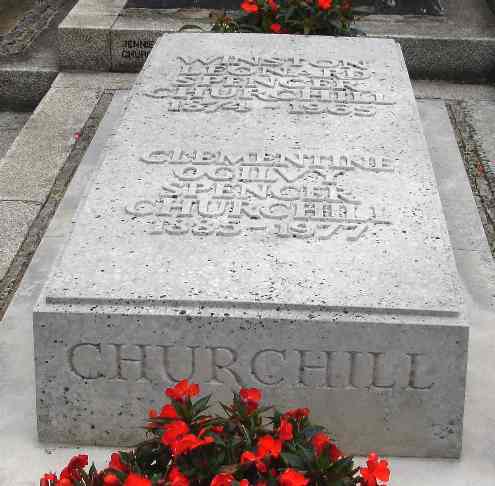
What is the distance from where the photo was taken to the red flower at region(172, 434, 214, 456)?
8.00 feet

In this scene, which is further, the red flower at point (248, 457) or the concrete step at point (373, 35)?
the concrete step at point (373, 35)

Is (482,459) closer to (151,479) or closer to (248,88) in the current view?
(151,479)

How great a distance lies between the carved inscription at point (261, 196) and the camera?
11.2ft

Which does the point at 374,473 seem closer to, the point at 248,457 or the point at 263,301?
the point at 248,457

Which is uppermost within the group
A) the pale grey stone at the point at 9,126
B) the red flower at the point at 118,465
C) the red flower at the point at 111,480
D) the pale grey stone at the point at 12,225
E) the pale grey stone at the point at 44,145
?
the red flower at the point at 111,480

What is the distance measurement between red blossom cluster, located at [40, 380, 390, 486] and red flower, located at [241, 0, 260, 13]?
3753mm

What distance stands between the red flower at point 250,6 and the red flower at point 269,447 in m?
3.94

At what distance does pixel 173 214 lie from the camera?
351cm

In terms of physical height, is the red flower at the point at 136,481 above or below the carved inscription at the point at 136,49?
above

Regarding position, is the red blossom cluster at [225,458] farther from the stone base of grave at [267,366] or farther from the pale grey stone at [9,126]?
the pale grey stone at [9,126]

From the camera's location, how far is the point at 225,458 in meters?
2.54

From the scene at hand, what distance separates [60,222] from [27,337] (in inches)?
38.0

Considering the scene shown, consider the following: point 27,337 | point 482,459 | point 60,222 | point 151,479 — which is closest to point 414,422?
point 482,459

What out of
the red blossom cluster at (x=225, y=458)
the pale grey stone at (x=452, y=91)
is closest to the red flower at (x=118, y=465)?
the red blossom cluster at (x=225, y=458)
